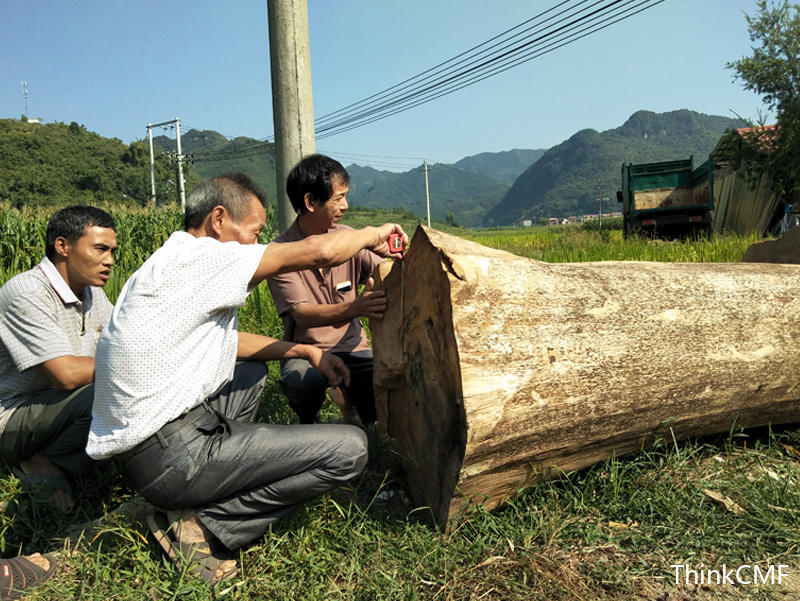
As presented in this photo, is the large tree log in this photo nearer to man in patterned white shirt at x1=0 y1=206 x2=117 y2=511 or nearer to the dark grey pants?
the dark grey pants

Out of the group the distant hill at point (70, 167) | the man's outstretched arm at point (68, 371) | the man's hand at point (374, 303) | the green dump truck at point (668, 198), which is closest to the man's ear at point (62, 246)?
the man's outstretched arm at point (68, 371)

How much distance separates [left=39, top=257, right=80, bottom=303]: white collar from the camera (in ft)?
8.69

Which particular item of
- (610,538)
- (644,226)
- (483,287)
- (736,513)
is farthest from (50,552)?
(644,226)

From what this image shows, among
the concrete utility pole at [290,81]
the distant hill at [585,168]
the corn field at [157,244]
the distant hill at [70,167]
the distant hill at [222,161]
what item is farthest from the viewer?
the distant hill at [585,168]

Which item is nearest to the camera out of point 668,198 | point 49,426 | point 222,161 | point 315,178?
point 49,426

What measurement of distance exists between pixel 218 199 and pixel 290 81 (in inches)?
93.9

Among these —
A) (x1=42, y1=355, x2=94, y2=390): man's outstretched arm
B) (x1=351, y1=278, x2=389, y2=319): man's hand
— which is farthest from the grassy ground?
(x1=351, y1=278, x2=389, y2=319): man's hand

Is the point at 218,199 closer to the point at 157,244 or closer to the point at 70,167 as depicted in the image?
the point at 157,244


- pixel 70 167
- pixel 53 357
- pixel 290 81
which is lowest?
pixel 53 357

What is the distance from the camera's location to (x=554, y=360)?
2.09m

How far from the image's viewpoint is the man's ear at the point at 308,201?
2920mm

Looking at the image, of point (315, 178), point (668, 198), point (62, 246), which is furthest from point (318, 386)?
point (668, 198)

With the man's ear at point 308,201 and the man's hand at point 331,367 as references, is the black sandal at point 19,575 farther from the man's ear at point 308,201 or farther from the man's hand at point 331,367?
the man's ear at point 308,201

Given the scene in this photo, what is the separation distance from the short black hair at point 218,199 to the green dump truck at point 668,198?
10.7 metres
